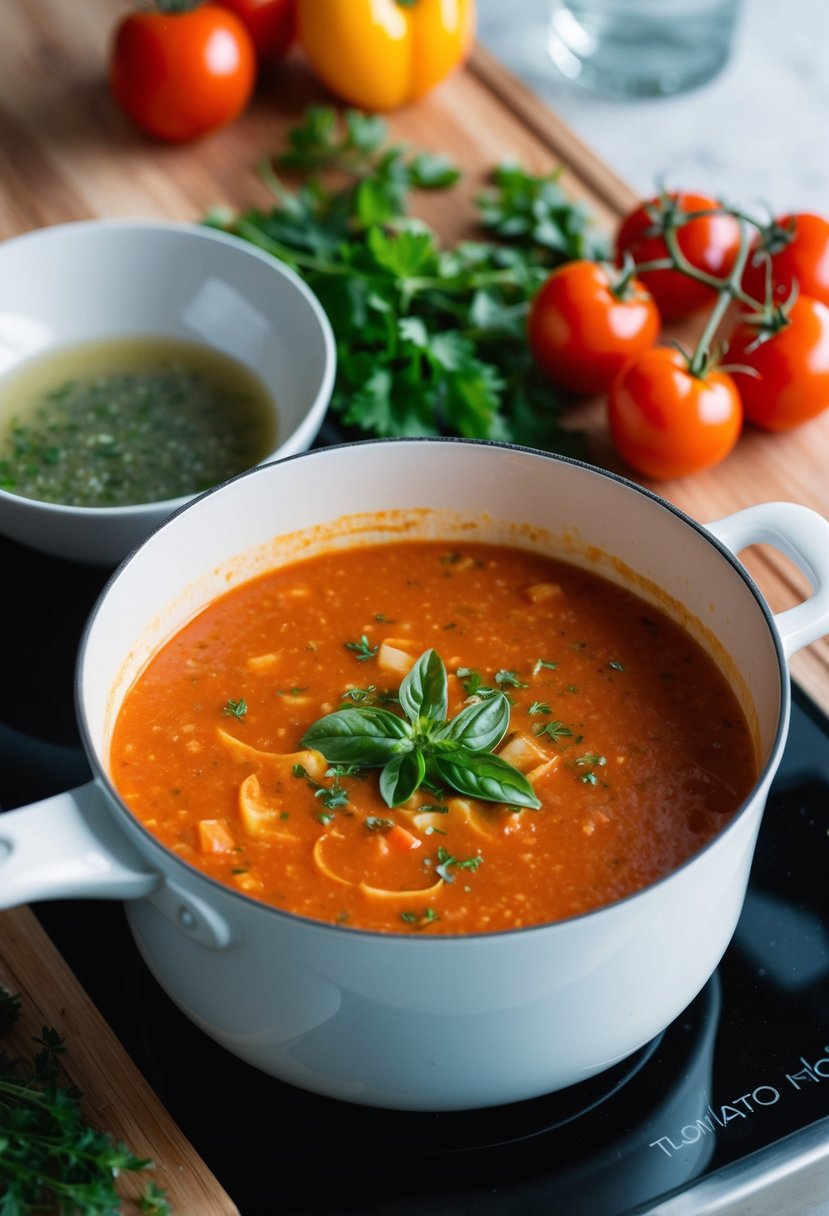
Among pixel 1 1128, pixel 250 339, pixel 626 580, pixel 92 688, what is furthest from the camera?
pixel 250 339

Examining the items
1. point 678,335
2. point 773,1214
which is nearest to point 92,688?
point 773,1214

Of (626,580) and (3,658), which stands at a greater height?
(626,580)

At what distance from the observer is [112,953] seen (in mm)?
1854

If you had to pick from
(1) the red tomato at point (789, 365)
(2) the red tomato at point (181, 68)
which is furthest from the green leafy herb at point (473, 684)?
(2) the red tomato at point (181, 68)

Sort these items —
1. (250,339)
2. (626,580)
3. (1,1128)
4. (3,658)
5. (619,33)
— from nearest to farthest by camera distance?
(1,1128) → (626,580) → (3,658) → (250,339) → (619,33)

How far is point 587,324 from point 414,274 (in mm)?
357

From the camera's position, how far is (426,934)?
4.71ft

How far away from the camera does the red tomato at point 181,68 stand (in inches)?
117

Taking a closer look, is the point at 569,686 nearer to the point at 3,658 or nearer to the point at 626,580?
the point at 626,580

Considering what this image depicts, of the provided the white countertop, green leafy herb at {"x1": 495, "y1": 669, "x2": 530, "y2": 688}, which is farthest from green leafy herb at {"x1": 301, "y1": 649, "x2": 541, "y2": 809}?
the white countertop

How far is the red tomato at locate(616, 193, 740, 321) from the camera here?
2.70 meters

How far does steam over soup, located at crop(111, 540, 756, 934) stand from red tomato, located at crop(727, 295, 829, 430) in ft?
2.25

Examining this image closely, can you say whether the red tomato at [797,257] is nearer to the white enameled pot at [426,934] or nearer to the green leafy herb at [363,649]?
the white enameled pot at [426,934]

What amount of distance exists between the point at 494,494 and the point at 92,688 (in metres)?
0.67
